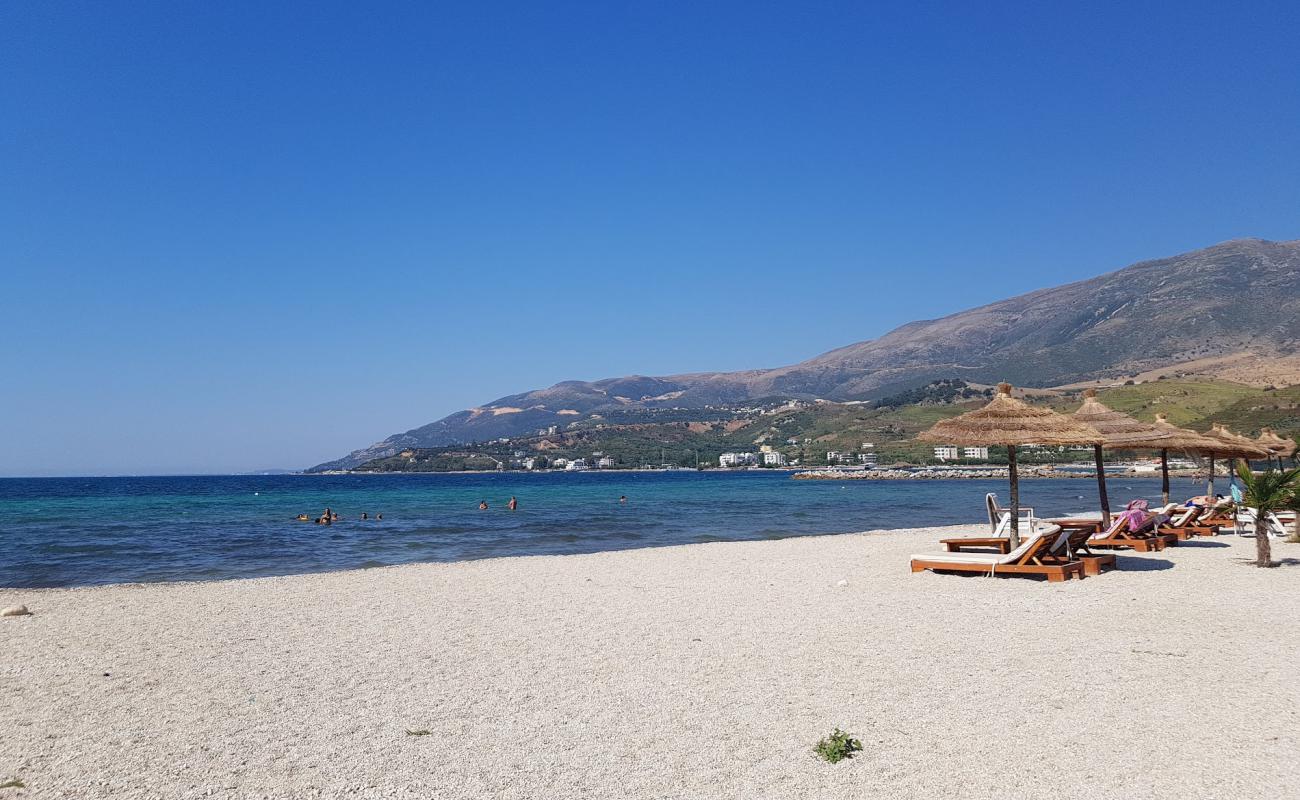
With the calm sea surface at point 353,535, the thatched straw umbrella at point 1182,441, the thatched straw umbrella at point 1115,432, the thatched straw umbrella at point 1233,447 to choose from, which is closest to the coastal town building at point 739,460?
the calm sea surface at point 353,535

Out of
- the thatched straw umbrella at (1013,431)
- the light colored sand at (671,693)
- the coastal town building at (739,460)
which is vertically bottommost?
the coastal town building at (739,460)

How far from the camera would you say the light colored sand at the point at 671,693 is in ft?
17.6

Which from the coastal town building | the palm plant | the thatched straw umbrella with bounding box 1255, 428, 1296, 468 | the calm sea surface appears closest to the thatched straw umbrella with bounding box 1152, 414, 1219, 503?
the thatched straw umbrella with bounding box 1255, 428, 1296, 468

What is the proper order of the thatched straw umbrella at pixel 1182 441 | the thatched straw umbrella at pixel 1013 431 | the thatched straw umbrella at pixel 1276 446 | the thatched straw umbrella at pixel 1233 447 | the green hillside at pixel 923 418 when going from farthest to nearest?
1. the green hillside at pixel 923 418
2. the thatched straw umbrella at pixel 1276 446
3. the thatched straw umbrella at pixel 1233 447
4. the thatched straw umbrella at pixel 1182 441
5. the thatched straw umbrella at pixel 1013 431

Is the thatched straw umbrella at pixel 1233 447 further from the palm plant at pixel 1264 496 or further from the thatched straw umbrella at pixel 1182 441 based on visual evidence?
the palm plant at pixel 1264 496

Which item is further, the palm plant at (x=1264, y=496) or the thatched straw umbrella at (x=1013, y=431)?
the thatched straw umbrella at (x=1013, y=431)

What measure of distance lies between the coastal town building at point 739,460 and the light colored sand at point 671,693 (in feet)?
553

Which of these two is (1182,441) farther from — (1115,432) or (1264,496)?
(1264,496)

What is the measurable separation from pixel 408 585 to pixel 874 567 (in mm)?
8906

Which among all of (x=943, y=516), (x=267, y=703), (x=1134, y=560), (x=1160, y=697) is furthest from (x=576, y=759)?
(x=943, y=516)

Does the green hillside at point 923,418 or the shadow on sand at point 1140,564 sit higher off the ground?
the green hillside at point 923,418

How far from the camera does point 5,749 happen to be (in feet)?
19.9

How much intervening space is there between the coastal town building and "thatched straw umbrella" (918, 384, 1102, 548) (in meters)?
165

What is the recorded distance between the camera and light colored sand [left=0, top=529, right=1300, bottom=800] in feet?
17.6
